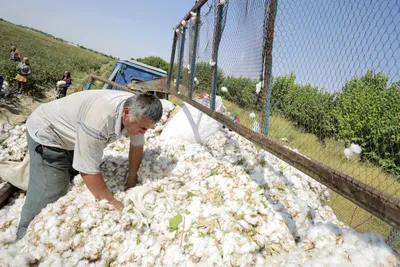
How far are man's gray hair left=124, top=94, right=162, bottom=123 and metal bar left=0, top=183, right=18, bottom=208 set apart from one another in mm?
1335

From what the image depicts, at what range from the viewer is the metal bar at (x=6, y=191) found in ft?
7.19

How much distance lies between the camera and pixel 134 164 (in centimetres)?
242

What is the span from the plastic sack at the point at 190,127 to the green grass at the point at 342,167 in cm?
48

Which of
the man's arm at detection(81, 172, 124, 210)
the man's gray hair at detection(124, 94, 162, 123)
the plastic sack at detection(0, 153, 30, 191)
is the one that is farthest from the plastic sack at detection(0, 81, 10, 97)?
the man's gray hair at detection(124, 94, 162, 123)

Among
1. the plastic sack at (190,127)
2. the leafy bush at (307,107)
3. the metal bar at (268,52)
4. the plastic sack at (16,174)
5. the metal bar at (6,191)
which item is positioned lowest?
the metal bar at (6,191)

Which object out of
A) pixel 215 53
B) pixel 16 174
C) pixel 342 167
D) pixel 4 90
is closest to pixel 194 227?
pixel 342 167

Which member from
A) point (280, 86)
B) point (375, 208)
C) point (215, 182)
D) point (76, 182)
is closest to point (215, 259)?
→ point (215, 182)

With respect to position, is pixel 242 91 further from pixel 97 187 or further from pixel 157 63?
pixel 157 63

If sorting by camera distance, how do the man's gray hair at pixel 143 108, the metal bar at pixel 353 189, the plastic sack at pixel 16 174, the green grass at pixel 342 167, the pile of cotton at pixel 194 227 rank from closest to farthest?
the metal bar at pixel 353 189
the pile of cotton at pixel 194 227
the man's gray hair at pixel 143 108
the green grass at pixel 342 167
the plastic sack at pixel 16 174

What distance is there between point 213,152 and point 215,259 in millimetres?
1642

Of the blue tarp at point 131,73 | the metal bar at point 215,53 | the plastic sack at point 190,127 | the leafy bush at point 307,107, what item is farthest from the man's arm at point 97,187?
the blue tarp at point 131,73

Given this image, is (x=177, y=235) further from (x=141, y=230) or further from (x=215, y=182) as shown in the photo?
(x=215, y=182)

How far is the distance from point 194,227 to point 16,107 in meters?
8.02

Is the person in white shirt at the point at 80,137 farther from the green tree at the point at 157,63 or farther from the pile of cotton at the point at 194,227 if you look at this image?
the green tree at the point at 157,63
